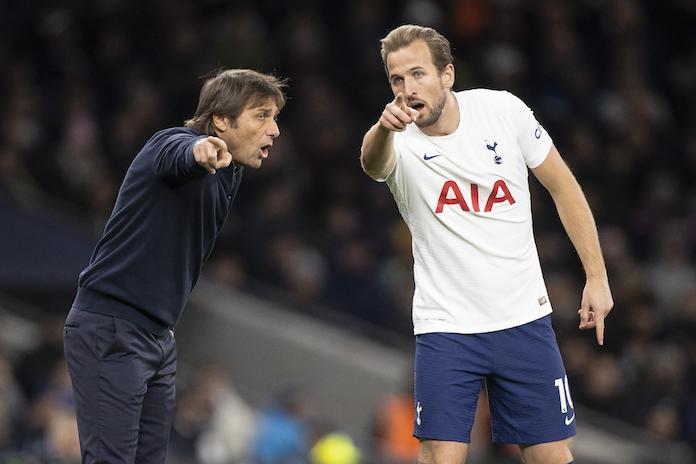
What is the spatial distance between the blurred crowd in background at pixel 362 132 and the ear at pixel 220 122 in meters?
6.21

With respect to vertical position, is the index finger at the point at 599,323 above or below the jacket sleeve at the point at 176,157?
below

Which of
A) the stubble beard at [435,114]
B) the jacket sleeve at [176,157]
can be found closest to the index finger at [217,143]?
the jacket sleeve at [176,157]

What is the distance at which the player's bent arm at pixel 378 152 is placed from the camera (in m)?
5.22

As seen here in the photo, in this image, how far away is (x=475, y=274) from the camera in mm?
5492

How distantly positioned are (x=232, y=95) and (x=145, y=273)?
0.77 meters

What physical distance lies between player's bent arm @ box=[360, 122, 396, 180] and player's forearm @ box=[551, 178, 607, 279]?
0.75 m

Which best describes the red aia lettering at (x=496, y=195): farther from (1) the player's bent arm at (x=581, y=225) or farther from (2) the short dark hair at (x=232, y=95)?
Result: (2) the short dark hair at (x=232, y=95)

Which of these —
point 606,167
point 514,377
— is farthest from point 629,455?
point 514,377

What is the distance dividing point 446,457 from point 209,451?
5.71 m

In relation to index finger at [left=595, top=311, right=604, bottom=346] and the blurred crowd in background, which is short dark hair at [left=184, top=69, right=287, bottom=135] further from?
the blurred crowd in background

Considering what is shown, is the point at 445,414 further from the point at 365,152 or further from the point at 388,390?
the point at 388,390

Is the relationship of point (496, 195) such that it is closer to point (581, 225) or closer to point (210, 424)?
point (581, 225)

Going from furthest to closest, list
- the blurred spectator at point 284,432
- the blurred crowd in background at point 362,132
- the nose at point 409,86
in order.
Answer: the blurred crowd in background at point 362,132 < the blurred spectator at point 284,432 < the nose at point 409,86

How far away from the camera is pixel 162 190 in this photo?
16.5 feet
